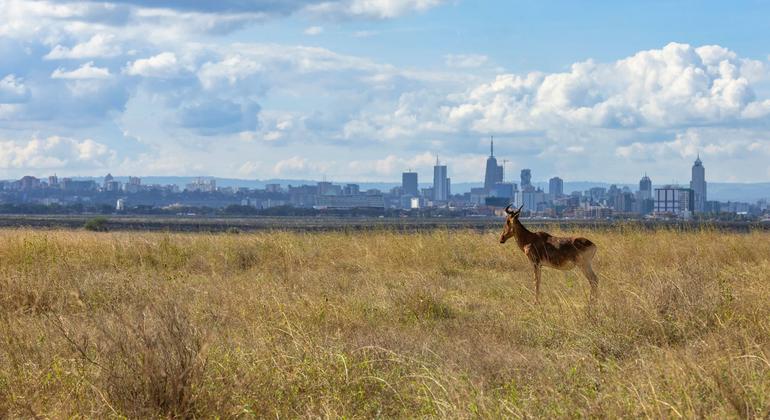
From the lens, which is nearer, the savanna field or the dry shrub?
the savanna field

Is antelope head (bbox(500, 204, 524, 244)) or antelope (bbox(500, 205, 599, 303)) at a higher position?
antelope head (bbox(500, 204, 524, 244))

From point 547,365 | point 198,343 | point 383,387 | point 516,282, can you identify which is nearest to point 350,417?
point 383,387

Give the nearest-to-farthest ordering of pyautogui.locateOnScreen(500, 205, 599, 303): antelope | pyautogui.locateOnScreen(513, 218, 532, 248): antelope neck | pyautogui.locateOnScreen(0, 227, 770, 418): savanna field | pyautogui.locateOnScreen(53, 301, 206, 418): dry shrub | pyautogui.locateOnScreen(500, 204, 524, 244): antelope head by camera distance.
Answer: pyautogui.locateOnScreen(0, 227, 770, 418): savanna field → pyautogui.locateOnScreen(53, 301, 206, 418): dry shrub → pyautogui.locateOnScreen(500, 205, 599, 303): antelope → pyautogui.locateOnScreen(513, 218, 532, 248): antelope neck → pyautogui.locateOnScreen(500, 204, 524, 244): antelope head

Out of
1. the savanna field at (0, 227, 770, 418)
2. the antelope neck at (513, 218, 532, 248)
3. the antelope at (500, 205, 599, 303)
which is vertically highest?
the antelope neck at (513, 218, 532, 248)

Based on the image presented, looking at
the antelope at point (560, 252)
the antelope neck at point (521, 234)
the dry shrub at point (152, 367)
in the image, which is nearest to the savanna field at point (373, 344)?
the dry shrub at point (152, 367)

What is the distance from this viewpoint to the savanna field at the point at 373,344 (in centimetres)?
810

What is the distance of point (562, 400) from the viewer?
785 centimetres

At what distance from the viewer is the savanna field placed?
26.6 ft

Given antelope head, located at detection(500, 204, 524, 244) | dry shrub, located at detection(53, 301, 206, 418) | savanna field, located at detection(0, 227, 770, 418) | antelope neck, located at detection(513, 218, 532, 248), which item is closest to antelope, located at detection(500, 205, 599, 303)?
antelope neck, located at detection(513, 218, 532, 248)

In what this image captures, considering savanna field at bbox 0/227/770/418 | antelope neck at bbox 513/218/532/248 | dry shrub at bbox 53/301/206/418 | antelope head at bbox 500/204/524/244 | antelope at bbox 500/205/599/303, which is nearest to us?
savanna field at bbox 0/227/770/418

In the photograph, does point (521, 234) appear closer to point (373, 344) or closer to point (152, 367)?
point (373, 344)

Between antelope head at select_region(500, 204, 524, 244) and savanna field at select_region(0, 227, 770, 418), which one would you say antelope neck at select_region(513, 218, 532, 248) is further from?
savanna field at select_region(0, 227, 770, 418)

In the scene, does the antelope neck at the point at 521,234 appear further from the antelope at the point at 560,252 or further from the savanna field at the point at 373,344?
the savanna field at the point at 373,344

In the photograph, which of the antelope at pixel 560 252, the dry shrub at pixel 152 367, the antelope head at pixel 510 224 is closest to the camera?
the dry shrub at pixel 152 367
